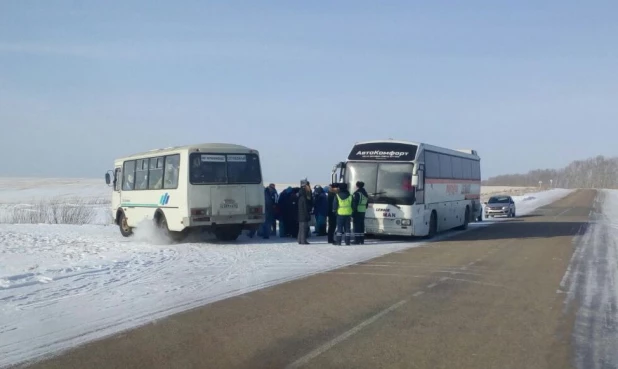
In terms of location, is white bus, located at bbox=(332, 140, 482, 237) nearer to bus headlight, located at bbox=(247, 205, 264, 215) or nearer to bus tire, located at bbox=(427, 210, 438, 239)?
bus tire, located at bbox=(427, 210, 438, 239)

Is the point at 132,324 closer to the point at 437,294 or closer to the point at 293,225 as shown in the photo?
the point at 437,294

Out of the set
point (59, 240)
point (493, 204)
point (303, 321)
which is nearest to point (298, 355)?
point (303, 321)

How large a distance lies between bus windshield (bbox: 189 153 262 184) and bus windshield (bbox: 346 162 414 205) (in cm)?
352

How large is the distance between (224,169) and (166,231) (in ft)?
8.87

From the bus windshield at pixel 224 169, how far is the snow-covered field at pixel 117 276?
6.51ft

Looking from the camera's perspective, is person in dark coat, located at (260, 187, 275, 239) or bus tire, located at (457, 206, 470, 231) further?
bus tire, located at (457, 206, 470, 231)

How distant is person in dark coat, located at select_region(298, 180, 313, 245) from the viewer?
1974 centimetres

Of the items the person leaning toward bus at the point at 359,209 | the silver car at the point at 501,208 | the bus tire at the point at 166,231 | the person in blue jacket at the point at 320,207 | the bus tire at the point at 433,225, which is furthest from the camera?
the silver car at the point at 501,208

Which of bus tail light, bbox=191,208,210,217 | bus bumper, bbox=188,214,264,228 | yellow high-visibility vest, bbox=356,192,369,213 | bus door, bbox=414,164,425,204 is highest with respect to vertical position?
bus door, bbox=414,164,425,204

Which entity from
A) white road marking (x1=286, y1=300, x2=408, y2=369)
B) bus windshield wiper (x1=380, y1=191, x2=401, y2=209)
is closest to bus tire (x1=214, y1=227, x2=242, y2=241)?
bus windshield wiper (x1=380, y1=191, x2=401, y2=209)

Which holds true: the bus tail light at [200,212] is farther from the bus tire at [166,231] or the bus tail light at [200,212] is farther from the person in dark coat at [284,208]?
the person in dark coat at [284,208]

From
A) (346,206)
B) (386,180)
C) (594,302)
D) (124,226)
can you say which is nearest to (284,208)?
(346,206)

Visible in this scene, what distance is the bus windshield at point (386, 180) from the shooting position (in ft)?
68.3

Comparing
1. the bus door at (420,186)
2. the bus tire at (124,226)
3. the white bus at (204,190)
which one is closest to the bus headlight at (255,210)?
the white bus at (204,190)
